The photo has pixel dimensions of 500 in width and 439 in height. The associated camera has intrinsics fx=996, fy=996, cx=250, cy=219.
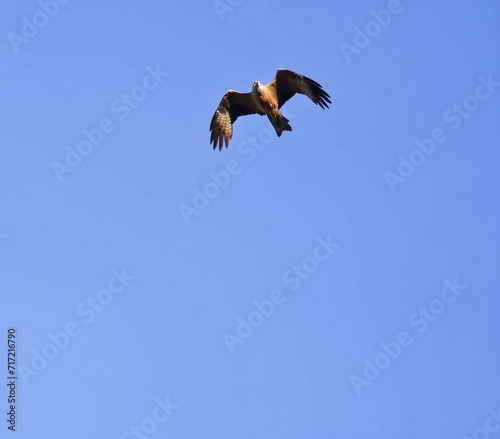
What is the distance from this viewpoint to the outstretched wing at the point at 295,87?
2773cm

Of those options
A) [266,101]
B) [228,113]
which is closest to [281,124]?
[266,101]

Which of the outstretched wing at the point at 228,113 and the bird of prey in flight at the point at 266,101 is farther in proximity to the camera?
the outstretched wing at the point at 228,113

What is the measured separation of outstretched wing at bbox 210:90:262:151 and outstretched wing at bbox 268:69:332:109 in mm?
874

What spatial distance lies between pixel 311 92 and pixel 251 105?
193 cm

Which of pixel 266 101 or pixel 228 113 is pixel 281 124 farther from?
pixel 228 113

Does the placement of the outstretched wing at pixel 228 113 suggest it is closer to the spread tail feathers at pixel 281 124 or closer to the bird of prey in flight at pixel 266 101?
the bird of prey in flight at pixel 266 101

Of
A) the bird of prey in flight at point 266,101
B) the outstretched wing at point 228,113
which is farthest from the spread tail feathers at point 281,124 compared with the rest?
the outstretched wing at point 228,113

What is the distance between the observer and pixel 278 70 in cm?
2795

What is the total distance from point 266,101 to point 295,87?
3.87ft

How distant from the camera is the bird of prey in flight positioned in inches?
1081

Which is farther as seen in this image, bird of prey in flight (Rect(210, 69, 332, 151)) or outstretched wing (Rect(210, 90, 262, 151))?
outstretched wing (Rect(210, 90, 262, 151))

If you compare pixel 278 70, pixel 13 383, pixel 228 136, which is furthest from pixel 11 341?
pixel 278 70

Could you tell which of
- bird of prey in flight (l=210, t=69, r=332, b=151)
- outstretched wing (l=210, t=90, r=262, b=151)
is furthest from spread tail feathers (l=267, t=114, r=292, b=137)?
outstretched wing (l=210, t=90, r=262, b=151)

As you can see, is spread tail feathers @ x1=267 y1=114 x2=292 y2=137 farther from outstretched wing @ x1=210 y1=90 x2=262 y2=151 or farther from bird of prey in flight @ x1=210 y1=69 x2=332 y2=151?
outstretched wing @ x1=210 y1=90 x2=262 y2=151
